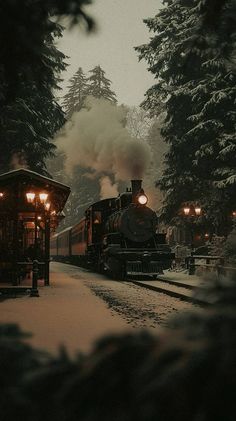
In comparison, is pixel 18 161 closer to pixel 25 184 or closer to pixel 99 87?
pixel 25 184

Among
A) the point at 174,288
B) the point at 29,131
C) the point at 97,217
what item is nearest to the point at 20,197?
the point at 174,288

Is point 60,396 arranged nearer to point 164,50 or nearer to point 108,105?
point 164,50

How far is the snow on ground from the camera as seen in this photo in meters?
7.13

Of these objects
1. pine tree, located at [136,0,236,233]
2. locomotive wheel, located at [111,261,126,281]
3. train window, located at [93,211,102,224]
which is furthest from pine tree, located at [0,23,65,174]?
locomotive wheel, located at [111,261,126,281]

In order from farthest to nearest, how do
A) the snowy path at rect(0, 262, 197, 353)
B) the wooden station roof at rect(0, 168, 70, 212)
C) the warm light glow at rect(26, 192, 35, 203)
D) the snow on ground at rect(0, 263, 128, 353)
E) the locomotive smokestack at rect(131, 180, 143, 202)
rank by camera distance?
the locomotive smokestack at rect(131, 180, 143, 202)
the warm light glow at rect(26, 192, 35, 203)
the wooden station roof at rect(0, 168, 70, 212)
the snowy path at rect(0, 262, 197, 353)
the snow on ground at rect(0, 263, 128, 353)

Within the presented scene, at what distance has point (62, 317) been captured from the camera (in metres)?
9.77

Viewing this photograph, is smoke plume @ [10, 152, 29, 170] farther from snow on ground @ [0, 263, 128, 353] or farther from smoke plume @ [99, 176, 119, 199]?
smoke plume @ [99, 176, 119, 199]

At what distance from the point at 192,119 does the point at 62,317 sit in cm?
2146

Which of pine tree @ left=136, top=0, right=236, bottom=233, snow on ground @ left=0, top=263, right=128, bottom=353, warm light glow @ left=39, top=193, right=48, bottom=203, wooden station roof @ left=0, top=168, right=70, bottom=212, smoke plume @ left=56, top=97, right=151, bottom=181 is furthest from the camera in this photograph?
smoke plume @ left=56, top=97, right=151, bottom=181

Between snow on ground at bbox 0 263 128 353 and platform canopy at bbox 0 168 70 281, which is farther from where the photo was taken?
platform canopy at bbox 0 168 70 281

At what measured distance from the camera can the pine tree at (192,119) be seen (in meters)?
27.0

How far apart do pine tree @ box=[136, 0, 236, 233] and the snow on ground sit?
46.3ft

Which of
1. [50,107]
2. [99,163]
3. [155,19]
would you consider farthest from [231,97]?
[99,163]

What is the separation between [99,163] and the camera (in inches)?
2250
